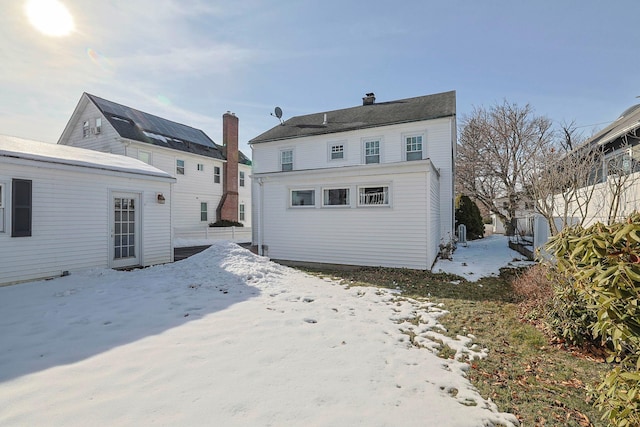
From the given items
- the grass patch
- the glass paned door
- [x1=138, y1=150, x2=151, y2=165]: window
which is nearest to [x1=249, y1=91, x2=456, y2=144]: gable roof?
[x1=138, y1=150, x2=151, y2=165]: window

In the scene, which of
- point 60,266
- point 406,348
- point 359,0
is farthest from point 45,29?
point 406,348

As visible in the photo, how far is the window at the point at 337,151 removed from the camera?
16545 millimetres

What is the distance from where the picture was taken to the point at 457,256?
13312 mm

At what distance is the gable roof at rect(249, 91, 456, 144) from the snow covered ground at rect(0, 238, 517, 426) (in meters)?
11.1

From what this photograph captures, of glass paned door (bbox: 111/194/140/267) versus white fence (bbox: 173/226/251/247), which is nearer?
glass paned door (bbox: 111/194/140/267)

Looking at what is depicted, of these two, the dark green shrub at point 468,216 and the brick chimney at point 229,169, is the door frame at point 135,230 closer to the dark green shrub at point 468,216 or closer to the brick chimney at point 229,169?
the brick chimney at point 229,169

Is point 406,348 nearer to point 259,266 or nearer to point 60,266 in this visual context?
point 259,266

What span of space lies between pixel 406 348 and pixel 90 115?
22523 millimetres

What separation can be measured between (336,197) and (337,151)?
6032 millimetres

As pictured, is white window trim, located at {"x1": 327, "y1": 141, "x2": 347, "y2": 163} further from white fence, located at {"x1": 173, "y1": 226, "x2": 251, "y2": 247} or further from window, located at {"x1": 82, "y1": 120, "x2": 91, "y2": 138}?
window, located at {"x1": 82, "y1": 120, "x2": 91, "y2": 138}

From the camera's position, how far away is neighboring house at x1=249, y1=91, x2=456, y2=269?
10.2m

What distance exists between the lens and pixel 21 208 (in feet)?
24.8

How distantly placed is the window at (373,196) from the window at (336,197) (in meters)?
0.53

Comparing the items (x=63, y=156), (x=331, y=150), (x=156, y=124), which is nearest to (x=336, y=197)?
(x=331, y=150)
